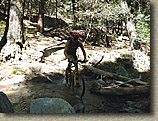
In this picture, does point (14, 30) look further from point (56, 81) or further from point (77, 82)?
point (77, 82)

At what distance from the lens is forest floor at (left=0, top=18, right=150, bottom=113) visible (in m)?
3.00

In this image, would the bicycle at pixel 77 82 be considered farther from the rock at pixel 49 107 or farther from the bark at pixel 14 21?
the bark at pixel 14 21

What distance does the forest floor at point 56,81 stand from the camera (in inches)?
118

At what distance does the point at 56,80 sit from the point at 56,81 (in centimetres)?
8

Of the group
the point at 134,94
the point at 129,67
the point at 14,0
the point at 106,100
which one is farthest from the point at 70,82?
the point at 14,0

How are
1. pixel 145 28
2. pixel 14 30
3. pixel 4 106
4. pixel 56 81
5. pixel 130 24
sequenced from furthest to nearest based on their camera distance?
pixel 130 24 < pixel 14 30 < pixel 56 81 < pixel 145 28 < pixel 4 106

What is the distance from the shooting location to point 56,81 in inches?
178

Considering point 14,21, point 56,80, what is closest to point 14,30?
point 14,21

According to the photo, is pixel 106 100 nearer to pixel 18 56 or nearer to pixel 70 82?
pixel 70 82

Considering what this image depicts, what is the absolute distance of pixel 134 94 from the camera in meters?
3.52

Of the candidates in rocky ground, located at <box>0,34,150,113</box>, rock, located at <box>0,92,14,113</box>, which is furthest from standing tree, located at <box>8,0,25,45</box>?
rock, located at <box>0,92,14,113</box>

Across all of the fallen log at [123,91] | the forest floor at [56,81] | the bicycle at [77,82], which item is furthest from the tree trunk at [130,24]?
the bicycle at [77,82]

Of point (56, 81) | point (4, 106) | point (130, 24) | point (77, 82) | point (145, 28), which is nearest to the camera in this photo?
point (4, 106)

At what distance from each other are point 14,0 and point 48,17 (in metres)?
7.26
